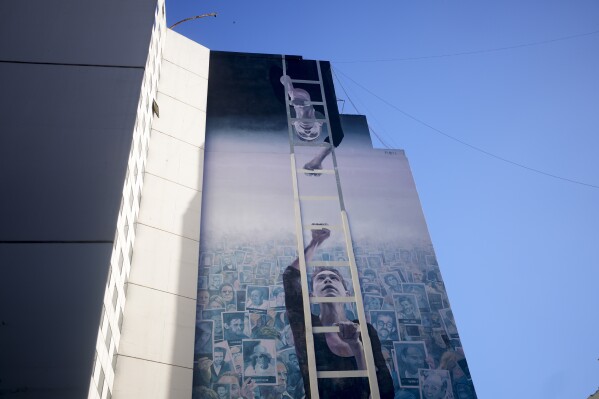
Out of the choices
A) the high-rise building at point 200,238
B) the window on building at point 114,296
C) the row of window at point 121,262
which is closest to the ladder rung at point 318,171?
the high-rise building at point 200,238

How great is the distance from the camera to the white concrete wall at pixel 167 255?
711cm

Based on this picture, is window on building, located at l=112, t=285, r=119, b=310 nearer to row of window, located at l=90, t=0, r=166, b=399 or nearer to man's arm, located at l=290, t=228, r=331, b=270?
row of window, located at l=90, t=0, r=166, b=399

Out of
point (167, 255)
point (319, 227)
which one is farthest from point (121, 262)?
point (319, 227)

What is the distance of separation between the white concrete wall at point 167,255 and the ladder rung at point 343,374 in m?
1.97

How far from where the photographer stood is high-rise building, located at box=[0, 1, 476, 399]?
5365mm

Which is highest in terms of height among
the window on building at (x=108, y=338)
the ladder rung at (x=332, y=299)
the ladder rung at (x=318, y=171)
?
the ladder rung at (x=318, y=171)

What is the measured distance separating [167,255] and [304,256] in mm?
2383

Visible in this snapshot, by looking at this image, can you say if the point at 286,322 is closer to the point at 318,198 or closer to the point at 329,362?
the point at 329,362

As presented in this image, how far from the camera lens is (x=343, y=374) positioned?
25.7ft

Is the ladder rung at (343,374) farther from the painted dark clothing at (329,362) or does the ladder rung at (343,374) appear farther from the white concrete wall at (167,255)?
the white concrete wall at (167,255)

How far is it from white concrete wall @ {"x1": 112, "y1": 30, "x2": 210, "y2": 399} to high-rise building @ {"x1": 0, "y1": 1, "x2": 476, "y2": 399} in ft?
0.09

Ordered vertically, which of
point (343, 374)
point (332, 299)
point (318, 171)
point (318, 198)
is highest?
point (318, 171)

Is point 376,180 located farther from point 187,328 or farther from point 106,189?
point 106,189

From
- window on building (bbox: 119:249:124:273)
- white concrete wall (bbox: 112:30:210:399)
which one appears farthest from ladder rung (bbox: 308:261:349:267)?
window on building (bbox: 119:249:124:273)
